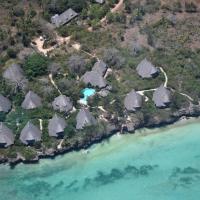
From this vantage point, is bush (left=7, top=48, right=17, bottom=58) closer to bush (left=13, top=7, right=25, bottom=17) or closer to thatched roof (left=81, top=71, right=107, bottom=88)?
bush (left=13, top=7, right=25, bottom=17)

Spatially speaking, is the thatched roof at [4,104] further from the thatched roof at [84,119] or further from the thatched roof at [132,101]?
the thatched roof at [132,101]

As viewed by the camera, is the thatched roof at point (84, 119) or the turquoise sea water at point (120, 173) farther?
the thatched roof at point (84, 119)

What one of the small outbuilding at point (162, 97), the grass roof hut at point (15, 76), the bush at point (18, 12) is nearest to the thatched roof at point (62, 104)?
the grass roof hut at point (15, 76)

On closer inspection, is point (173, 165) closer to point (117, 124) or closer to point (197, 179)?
point (197, 179)

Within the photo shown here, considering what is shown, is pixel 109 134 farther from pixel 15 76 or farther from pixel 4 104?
pixel 15 76

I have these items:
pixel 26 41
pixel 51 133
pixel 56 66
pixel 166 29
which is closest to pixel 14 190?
pixel 51 133

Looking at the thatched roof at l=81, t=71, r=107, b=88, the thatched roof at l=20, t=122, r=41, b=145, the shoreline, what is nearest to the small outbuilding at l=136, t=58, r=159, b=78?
the thatched roof at l=81, t=71, r=107, b=88

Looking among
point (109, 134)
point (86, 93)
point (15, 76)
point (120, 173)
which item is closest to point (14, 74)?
point (15, 76)
